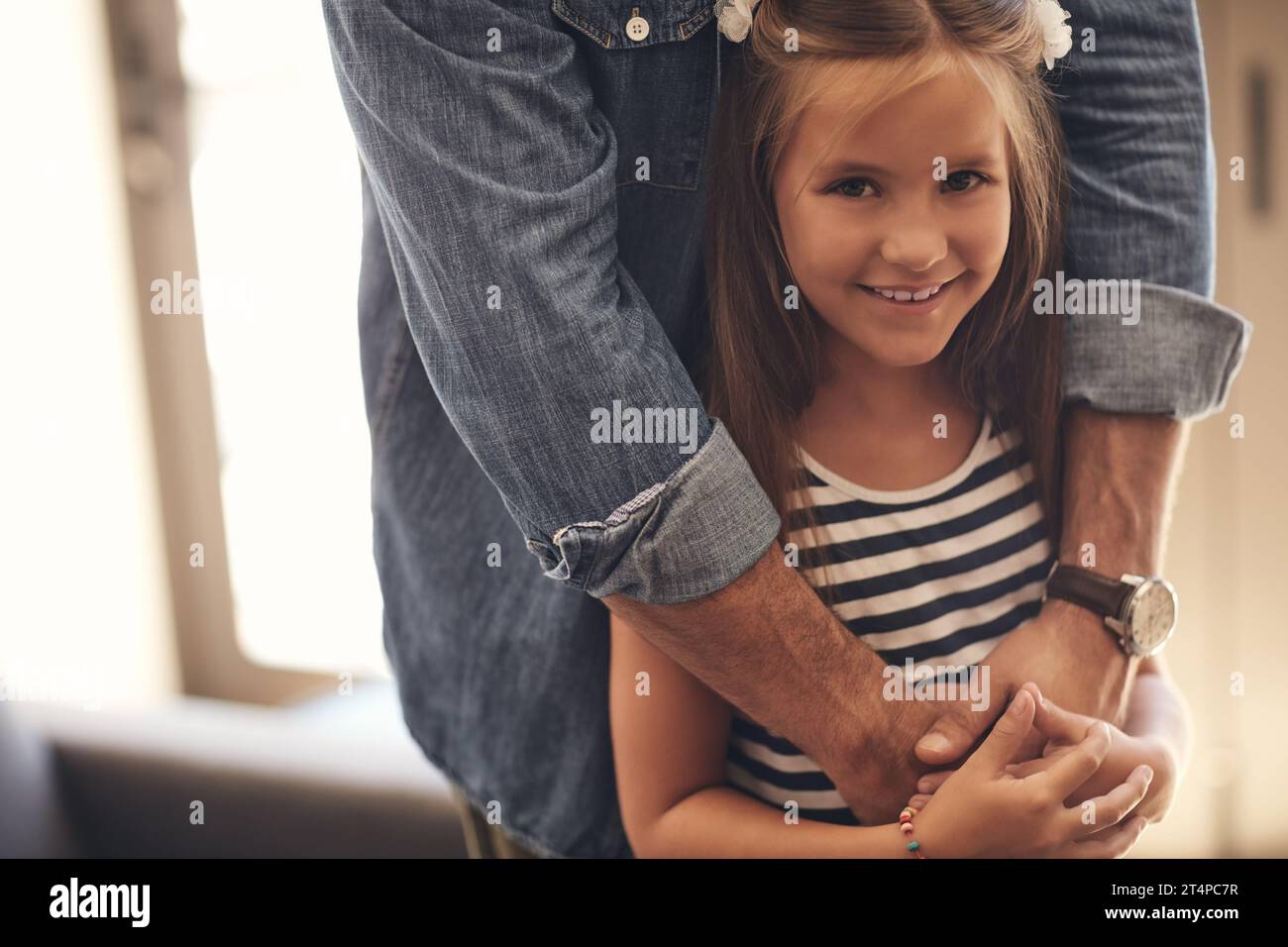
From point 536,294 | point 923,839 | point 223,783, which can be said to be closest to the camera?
point 536,294

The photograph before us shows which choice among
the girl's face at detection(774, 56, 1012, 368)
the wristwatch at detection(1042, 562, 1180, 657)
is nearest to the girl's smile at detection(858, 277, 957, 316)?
the girl's face at detection(774, 56, 1012, 368)

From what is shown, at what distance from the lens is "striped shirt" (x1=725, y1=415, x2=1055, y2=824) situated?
0.77 metres

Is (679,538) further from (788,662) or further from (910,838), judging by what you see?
(910,838)

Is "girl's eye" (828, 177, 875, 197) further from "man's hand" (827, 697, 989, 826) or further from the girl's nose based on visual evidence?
"man's hand" (827, 697, 989, 826)

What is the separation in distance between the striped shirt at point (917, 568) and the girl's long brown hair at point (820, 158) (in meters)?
0.02

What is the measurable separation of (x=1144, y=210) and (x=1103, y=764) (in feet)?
1.36

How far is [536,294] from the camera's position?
642mm

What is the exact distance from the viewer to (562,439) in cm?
66

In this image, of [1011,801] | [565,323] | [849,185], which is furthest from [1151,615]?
[565,323]

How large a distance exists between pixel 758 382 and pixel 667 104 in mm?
208

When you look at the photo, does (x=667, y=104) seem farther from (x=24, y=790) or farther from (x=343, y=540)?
(x=24, y=790)

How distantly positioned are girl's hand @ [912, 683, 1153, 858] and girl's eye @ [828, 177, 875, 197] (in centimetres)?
38

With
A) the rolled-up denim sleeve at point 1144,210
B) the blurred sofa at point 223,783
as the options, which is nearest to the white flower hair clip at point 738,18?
the rolled-up denim sleeve at point 1144,210
